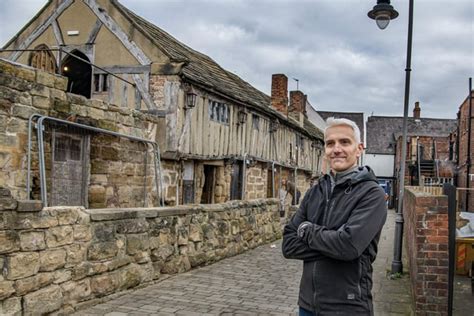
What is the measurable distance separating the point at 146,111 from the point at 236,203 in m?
3.50

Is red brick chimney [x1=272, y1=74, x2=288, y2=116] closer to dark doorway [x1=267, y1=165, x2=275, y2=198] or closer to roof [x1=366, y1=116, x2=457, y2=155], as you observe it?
dark doorway [x1=267, y1=165, x2=275, y2=198]

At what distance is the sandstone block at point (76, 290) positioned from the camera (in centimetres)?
539

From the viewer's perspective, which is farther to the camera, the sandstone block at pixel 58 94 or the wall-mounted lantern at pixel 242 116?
the wall-mounted lantern at pixel 242 116

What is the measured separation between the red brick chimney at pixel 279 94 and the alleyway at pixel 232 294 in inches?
529

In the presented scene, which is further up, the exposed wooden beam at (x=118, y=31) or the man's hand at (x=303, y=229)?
the exposed wooden beam at (x=118, y=31)

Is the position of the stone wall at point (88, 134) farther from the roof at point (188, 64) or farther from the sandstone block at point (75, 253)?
the sandstone block at point (75, 253)

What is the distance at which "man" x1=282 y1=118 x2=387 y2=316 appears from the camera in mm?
2670

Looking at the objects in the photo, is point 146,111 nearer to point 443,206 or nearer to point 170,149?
point 170,149

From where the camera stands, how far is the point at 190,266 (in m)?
8.30

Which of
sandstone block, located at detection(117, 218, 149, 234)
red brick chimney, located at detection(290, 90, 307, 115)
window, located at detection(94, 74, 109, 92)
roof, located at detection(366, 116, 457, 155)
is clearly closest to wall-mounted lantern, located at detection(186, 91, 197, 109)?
window, located at detection(94, 74, 109, 92)

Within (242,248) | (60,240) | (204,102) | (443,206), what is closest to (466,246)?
(443,206)

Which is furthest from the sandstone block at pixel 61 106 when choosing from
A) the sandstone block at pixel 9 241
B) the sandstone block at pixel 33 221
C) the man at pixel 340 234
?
the man at pixel 340 234

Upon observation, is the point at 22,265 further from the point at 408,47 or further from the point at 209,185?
the point at 209,185

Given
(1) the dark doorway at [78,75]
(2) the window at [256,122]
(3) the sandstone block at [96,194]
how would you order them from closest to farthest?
(3) the sandstone block at [96,194] → (1) the dark doorway at [78,75] → (2) the window at [256,122]
